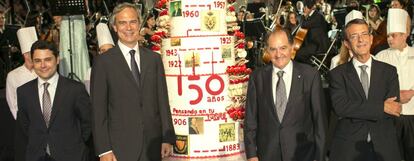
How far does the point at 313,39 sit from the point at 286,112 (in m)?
8.26

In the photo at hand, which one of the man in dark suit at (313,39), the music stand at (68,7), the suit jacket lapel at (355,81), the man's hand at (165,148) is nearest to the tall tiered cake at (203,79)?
the man's hand at (165,148)

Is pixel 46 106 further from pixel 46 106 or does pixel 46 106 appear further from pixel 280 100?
pixel 280 100

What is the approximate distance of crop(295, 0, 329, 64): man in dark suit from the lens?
11.9m

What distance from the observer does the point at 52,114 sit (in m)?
4.34

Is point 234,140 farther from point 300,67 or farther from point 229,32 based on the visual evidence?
point 300,67

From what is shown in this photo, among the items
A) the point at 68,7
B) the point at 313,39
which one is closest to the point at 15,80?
the point at 68,7

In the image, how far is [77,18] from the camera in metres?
10.1

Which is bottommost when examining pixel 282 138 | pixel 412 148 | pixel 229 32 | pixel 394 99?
pixel 412 148

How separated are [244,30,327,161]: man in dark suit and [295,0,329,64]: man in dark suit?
26.2ft

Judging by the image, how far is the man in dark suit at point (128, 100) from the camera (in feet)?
13.0

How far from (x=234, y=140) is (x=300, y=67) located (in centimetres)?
171

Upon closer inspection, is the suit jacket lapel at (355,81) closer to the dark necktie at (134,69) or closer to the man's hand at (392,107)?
the man's hand at (392,107)

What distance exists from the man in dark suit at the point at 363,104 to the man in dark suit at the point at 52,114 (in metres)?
1.94

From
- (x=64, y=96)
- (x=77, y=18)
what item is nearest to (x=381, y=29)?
(x=77, y=18)
